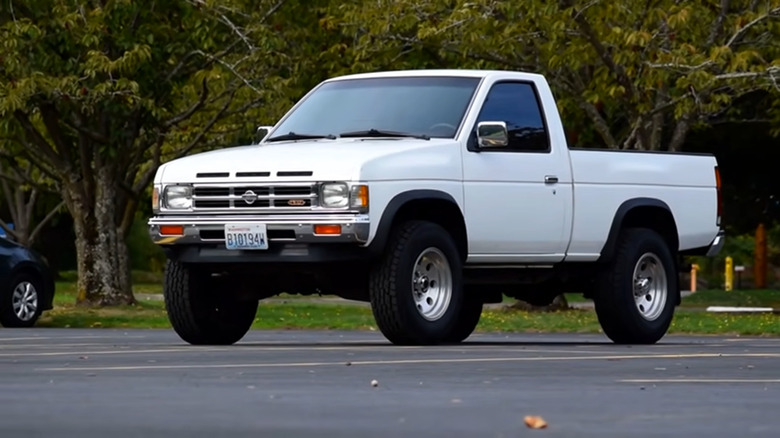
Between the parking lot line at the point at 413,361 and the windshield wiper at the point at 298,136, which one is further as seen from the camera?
the windshield wiper at the point at 298,136

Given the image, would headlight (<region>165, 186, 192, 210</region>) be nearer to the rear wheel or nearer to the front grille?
the front grille

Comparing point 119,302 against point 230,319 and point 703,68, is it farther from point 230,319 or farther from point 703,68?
point 230,319

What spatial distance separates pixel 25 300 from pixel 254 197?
9.06 m

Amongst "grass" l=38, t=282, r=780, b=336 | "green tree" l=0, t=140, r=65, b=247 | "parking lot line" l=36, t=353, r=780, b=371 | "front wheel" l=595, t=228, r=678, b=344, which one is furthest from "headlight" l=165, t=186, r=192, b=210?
"green tree" l=0, t=140, r=65, b=247

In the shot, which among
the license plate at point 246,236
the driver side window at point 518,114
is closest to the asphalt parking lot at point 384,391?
the license plate at point 246,236

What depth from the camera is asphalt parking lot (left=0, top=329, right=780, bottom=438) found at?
7.64m

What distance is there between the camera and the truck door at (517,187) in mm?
15297

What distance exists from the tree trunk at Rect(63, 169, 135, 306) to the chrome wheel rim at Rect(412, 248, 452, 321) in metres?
15.7

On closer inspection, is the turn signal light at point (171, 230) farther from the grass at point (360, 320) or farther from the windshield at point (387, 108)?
the grass at point (360, 320)

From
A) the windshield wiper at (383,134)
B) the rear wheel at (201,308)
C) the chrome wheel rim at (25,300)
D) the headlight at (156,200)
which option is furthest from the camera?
the chrome wheel rim at (25,300)

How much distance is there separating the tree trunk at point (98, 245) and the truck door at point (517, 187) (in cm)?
1500

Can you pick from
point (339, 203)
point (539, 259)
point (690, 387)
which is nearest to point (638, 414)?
point (690, 387)

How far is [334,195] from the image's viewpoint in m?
14.2

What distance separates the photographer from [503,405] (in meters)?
8.72
